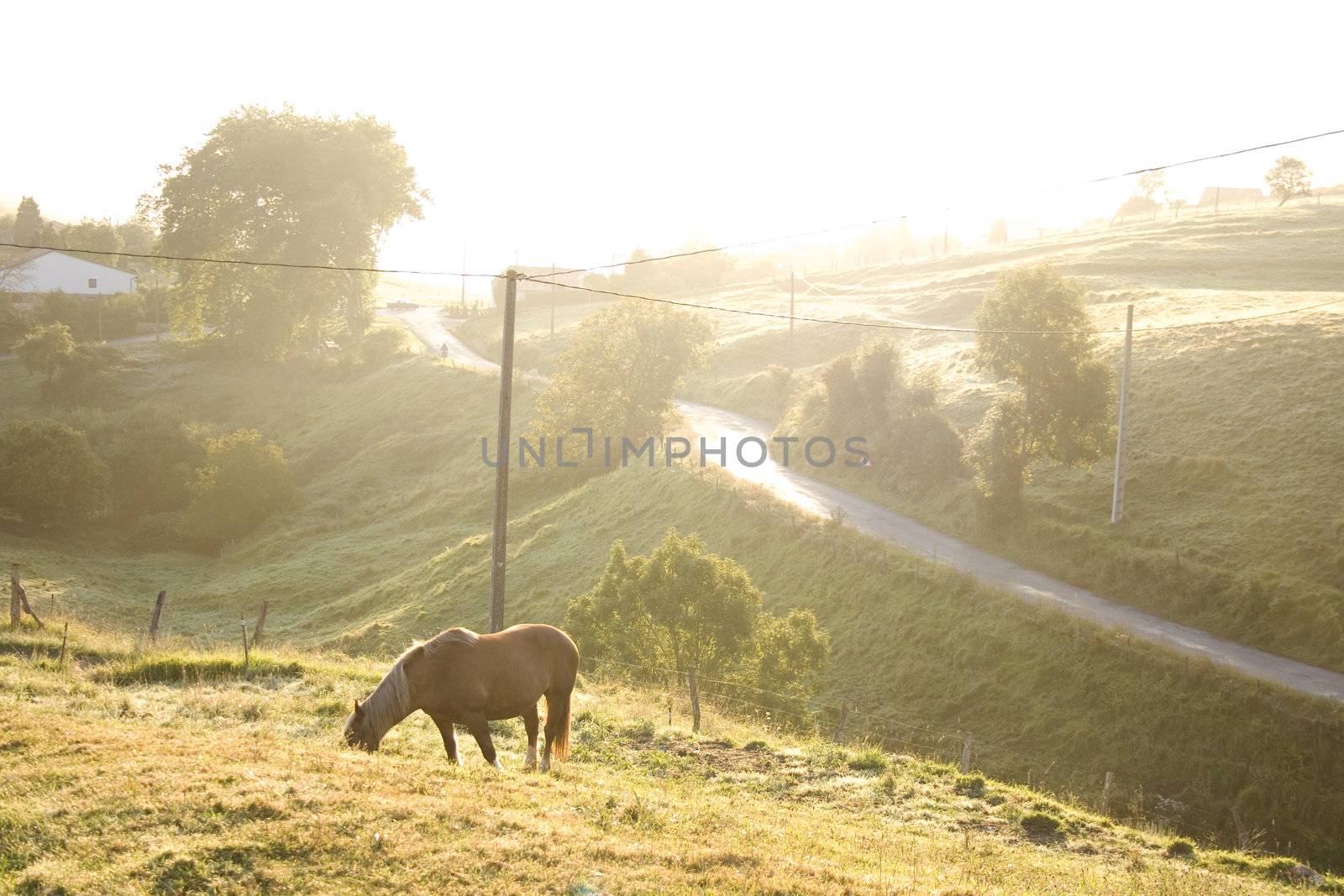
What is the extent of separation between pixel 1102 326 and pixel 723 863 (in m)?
57.6

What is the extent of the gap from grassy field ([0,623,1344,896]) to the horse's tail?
42 cm

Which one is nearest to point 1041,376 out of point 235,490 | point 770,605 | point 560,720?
point 770,605

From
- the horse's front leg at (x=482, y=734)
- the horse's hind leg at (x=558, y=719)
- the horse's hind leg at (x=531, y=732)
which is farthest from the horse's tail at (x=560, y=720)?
the horse's front leg at (x=482, y=734)

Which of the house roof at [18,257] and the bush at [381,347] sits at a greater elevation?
the house roof at [18,257]

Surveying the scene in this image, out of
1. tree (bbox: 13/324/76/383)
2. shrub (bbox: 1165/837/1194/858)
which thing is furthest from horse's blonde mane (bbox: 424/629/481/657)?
tree (bbox: 13/324/76/383)

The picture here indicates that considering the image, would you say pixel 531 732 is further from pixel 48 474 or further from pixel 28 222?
pixel 28 222

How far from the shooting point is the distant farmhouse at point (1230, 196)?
137500 mm

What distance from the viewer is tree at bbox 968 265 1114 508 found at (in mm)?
36531

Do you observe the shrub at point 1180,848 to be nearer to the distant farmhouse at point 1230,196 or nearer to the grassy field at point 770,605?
the grassy field at point 770,605

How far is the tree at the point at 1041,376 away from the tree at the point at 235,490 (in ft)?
131

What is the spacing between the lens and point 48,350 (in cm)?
7106

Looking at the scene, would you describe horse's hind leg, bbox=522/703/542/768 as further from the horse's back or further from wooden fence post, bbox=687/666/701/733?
wooden fence post, bbox=687/666/701/733

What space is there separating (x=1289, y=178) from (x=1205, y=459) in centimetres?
9024

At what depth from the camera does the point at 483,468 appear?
187 ft
